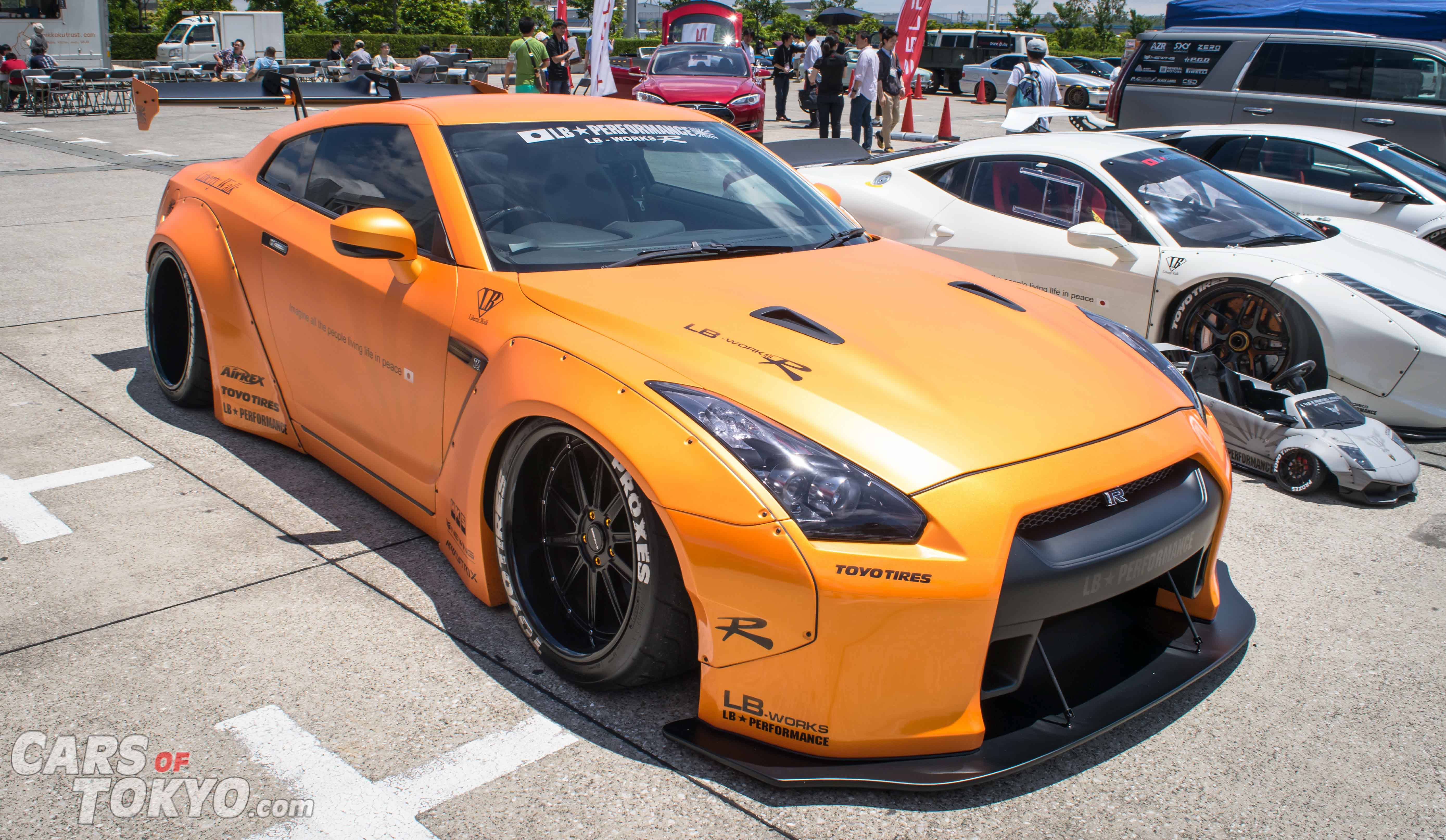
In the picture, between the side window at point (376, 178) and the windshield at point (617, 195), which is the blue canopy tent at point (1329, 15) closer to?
the windshield at point (617, 195)

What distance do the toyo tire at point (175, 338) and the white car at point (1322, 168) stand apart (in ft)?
18.7

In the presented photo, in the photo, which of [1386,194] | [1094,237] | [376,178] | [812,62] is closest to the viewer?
[376,178]

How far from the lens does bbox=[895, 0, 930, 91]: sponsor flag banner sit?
17.0 metres

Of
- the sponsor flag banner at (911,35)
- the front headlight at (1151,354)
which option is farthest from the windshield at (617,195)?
the sponsor flag banner at (911,35)

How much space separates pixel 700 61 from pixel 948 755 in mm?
16016

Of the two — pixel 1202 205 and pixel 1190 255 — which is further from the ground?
pixel 1202 205

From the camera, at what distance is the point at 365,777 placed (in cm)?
236

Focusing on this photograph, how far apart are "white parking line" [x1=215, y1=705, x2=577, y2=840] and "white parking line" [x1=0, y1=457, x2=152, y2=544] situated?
1.48m

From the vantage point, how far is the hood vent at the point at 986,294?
314cm

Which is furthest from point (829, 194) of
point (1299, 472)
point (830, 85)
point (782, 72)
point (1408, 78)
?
point (782, 72)

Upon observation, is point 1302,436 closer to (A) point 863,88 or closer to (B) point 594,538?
(B) point 594,538

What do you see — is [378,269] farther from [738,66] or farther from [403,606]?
[738,66]

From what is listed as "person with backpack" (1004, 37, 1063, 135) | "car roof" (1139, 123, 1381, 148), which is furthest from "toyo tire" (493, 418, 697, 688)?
"person with backpack" (1004, 37, 1063, 135)

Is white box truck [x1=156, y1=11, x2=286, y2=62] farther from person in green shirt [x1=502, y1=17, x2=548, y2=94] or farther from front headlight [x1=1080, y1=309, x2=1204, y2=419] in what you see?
front headlight [x1=1080, y1=309, x2=1204, y2=419]
